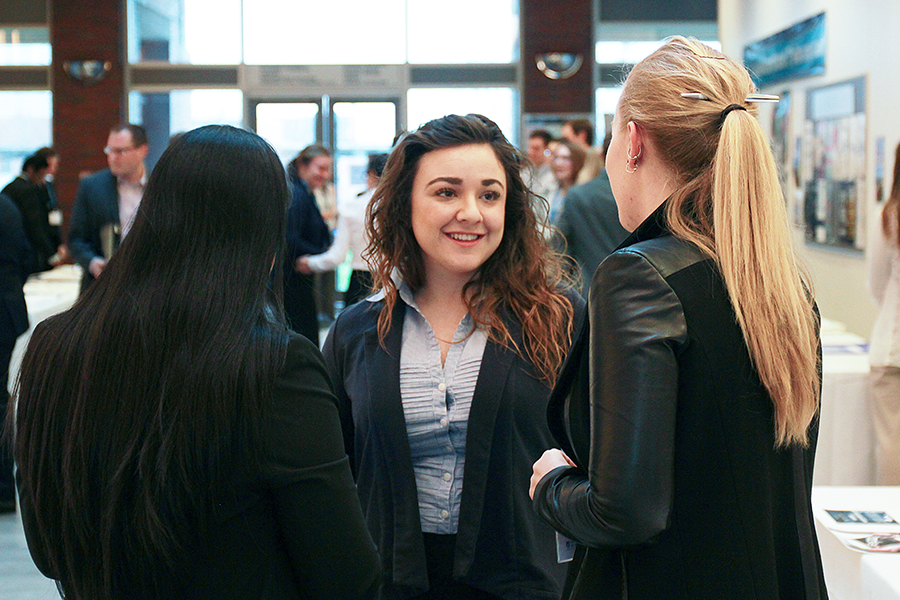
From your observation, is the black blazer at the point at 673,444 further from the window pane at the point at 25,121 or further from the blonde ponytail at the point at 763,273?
the window pane at the point at 25,121

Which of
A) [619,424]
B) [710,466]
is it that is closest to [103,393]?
[619,424]

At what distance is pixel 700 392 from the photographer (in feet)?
4.02

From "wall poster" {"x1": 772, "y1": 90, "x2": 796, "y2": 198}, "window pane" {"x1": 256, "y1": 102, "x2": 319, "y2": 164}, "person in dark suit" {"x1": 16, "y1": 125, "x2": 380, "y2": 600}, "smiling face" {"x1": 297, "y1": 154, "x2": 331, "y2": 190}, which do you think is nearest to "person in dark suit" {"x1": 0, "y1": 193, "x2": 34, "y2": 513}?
"smiling face" {"x1": 297, "y1": 154, "x2": 331, "y2": 190}

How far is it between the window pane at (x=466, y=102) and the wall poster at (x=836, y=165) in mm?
5839

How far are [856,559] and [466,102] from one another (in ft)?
35.4

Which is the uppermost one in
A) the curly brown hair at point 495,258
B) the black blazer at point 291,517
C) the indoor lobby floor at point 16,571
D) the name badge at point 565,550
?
the curly brown hair at point 495,258

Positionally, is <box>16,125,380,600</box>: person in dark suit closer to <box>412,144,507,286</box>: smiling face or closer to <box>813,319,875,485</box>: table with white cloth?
<box>412,144,507,286</box>: smiling face

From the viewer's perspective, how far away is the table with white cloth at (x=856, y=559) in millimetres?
2010

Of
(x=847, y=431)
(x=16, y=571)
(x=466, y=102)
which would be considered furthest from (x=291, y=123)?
(x=847, y=431)

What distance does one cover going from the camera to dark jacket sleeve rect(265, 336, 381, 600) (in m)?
1.26

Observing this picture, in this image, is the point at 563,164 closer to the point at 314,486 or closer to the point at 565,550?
the point at 565,550

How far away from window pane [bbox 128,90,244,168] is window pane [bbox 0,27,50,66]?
131 centimetres

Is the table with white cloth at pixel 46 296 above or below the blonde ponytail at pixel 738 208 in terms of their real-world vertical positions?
below

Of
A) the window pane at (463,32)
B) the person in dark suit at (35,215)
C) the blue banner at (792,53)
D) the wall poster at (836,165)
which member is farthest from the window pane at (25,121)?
the wall poster at (836,165)
